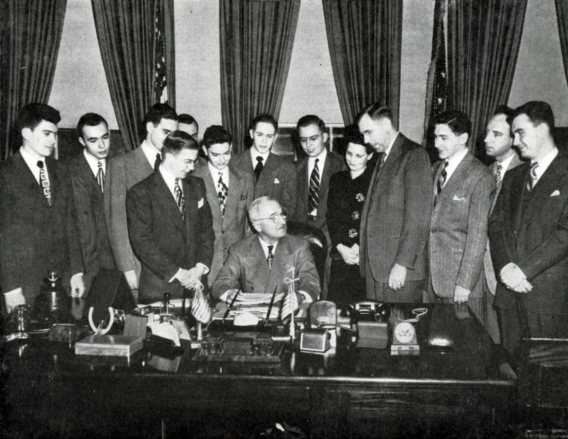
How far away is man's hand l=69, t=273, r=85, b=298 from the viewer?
351 centimetres

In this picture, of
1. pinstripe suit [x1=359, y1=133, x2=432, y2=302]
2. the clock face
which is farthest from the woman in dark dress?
the clock face

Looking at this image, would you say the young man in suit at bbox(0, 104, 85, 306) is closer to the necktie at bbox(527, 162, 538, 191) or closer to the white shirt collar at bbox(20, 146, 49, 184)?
the white shirt collar at bbox(20, 146, 49, 184)

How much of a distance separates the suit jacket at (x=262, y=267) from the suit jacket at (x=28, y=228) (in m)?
1.16

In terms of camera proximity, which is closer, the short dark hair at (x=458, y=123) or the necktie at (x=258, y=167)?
the short dark hair at (x=458, y=123)

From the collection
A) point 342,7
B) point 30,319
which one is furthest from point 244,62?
point 30,319

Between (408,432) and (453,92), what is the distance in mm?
5104

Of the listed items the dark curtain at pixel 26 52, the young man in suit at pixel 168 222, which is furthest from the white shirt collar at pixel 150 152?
the dark curtain at pixel 26 52

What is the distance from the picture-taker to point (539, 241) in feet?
10.3

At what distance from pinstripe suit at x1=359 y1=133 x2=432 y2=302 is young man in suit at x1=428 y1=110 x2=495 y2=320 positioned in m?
0.13

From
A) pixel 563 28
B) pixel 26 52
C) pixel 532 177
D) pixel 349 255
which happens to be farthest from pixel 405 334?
pixel 26 52

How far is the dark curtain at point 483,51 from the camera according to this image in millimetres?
6134

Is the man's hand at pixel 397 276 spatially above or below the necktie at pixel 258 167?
below

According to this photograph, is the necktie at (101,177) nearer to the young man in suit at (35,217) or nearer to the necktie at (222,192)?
the young man in suit at (35,217)

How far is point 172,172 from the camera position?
11.7ft
